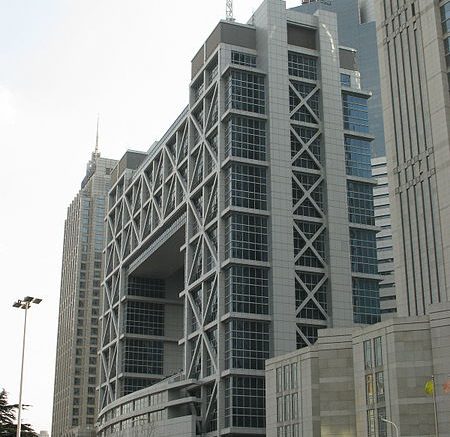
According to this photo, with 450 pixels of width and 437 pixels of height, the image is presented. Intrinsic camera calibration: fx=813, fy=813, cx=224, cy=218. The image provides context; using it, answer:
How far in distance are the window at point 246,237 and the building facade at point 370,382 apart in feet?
82.5

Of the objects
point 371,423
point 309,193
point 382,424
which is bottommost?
point 382,424

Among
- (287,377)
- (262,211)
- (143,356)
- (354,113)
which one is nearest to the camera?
(287,377)

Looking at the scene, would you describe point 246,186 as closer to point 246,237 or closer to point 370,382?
point 246,237

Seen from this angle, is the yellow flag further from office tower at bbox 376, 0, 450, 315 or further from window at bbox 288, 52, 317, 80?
window at bbox 288, 52, 317, 80

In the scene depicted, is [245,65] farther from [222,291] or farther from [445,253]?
[445,253]

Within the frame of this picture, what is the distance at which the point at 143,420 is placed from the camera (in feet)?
416

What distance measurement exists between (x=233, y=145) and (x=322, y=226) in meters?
17.4

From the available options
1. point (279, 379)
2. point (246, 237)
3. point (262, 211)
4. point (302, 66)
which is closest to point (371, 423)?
point (279, 379)

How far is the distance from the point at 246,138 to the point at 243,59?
12959 millimetres

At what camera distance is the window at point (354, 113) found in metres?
125

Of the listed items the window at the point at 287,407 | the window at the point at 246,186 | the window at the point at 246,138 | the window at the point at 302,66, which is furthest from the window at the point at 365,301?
the window at the point at 302,66

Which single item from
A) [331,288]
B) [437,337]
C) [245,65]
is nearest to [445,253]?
[437,337]

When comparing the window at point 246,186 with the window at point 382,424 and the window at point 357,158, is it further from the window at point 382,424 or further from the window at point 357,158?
the window at point 382,424

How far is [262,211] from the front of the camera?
113938mm
